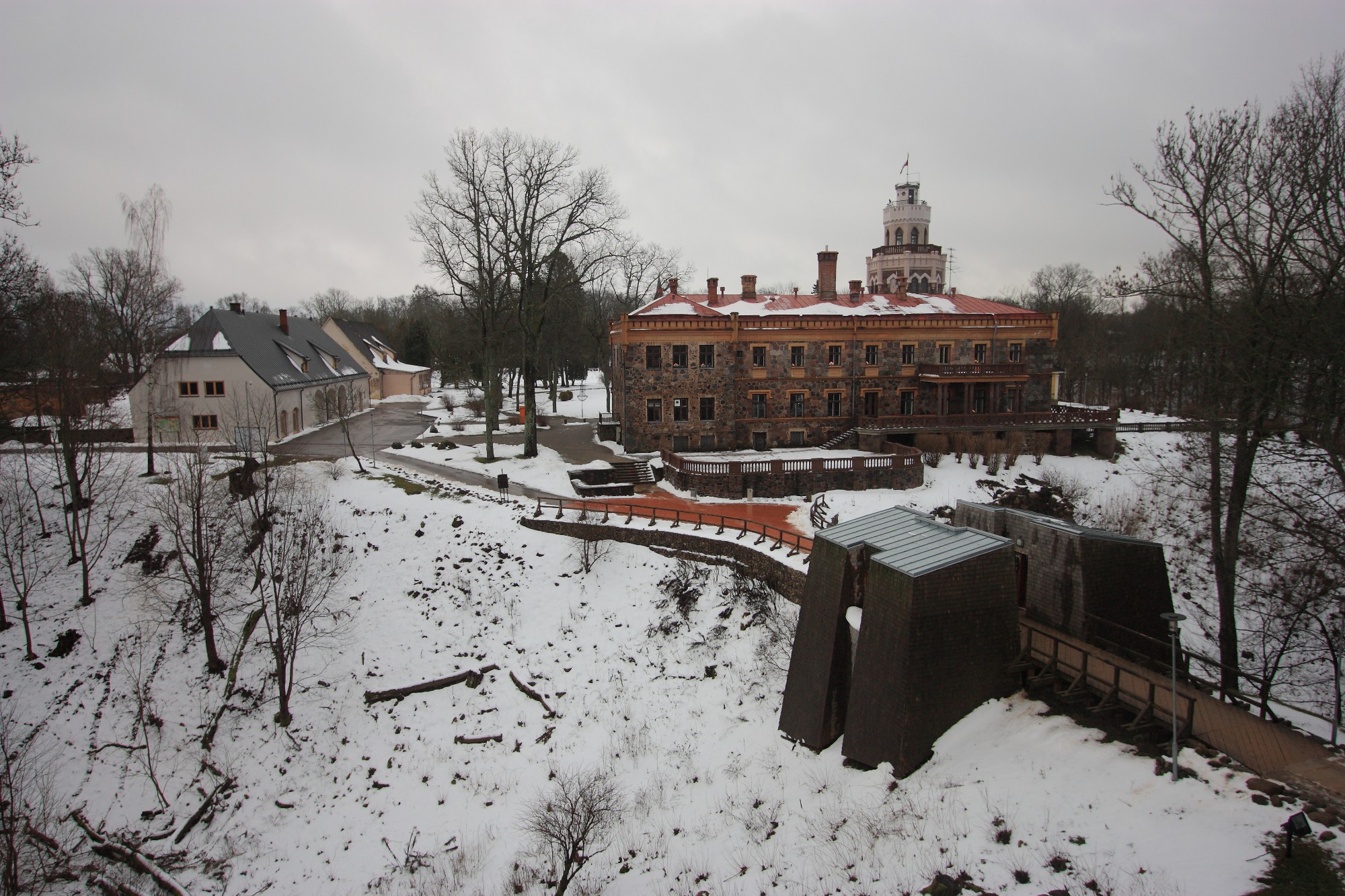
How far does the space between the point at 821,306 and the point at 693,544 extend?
18.4 metres

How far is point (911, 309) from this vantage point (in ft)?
114

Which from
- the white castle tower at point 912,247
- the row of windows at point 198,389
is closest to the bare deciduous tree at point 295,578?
the row of windows at point 198,389

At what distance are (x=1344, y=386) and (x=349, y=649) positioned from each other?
2270 centimetres

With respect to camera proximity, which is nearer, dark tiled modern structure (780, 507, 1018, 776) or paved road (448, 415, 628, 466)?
dark tiled modern structure (780, 507, 1018, 776)

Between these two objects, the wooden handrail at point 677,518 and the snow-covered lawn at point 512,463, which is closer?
the wooden handrail at point 677,518

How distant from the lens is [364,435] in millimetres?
37406

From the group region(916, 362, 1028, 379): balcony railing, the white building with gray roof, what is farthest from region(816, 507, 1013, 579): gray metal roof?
the white building with gray roof

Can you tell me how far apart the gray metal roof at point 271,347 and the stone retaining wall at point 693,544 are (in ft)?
65.1

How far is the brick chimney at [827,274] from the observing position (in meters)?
36.5

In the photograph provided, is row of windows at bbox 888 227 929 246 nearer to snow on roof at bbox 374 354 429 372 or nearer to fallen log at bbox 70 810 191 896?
snow on roof at bbox 374 354 429 372

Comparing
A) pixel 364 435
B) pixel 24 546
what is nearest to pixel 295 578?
pixel 24 546

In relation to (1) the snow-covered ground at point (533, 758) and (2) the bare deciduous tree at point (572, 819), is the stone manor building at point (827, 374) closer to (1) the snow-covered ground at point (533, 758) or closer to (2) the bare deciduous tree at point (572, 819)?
(1) the snow-covered ground at point (533, 758)

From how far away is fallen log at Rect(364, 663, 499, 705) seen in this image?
1748 centimetres

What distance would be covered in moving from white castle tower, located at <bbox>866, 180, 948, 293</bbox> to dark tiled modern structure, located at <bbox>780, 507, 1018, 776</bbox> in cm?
4439
